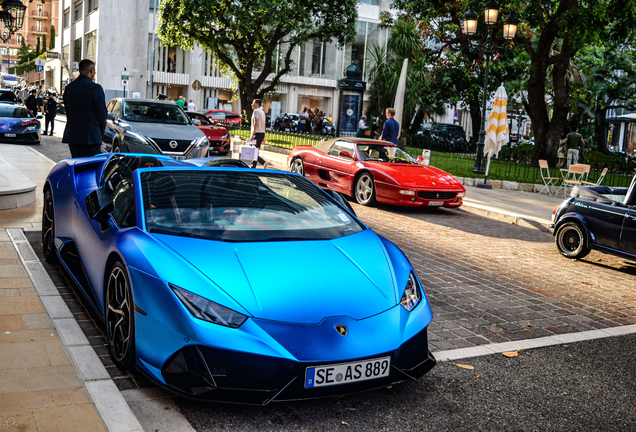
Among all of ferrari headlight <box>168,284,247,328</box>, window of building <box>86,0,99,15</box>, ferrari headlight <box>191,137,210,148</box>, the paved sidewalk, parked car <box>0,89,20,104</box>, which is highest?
window of building <box>86,0,99,15</box>

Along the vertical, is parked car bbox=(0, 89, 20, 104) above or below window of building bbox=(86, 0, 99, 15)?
below

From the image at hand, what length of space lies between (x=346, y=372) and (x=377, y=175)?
9342mm

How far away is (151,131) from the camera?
14.3m

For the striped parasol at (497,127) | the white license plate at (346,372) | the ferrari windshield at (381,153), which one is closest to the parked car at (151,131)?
the ferrari windshield at (381,153)

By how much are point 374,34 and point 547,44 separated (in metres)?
41.5

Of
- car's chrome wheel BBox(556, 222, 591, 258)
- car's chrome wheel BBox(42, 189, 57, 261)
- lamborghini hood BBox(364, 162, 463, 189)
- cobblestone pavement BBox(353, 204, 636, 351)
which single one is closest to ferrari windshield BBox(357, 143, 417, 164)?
lamborghini hood BBox(364, 162, 463, 189)

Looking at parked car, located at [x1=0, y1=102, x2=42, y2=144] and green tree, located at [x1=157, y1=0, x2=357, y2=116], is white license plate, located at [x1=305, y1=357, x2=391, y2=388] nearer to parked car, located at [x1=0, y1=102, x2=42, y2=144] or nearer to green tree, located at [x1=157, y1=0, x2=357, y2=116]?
parked car, located at [x1=0, y1=102, x2=42, y2=144]

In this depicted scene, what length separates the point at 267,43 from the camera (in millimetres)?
31344

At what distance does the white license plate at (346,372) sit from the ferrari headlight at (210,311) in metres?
0.44

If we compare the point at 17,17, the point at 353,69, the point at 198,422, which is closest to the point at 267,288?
the point at 198,422

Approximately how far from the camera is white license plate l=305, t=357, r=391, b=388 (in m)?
3.21

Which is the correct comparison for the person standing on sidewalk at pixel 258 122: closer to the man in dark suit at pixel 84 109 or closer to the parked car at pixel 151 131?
the parked car at pixel 151 131

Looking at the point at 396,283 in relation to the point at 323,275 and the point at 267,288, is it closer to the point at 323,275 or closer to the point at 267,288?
the point at 323,275

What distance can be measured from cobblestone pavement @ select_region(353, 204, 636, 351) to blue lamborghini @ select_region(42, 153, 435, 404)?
1.23 m
